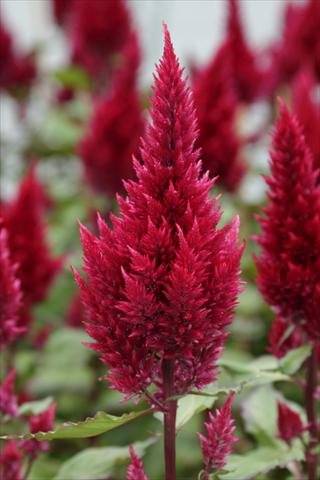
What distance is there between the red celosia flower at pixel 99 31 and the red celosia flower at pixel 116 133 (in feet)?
1.86

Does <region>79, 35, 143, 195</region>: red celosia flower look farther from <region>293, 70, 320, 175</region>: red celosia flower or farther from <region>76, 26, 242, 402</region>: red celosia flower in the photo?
<region>76, 26, 242, 402</region>: red celosia flower

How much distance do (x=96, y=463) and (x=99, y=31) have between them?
1983mm

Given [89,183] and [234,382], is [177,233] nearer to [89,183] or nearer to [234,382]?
[234,382]

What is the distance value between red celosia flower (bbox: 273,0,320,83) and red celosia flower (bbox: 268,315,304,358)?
5.21 feet

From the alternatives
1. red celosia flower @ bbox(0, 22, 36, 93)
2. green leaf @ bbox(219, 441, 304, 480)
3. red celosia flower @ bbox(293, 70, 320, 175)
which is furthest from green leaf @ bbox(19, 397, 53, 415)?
red celosia flower @ bbox(0, 22, 36, 93)

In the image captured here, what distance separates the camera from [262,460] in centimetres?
142

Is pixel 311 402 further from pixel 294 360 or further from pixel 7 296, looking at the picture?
pixel 7 296

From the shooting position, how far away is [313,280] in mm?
1221

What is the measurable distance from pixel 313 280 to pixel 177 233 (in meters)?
0.35

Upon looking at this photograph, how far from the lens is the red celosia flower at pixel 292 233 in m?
1.22

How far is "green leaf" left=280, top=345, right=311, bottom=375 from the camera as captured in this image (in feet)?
4.28

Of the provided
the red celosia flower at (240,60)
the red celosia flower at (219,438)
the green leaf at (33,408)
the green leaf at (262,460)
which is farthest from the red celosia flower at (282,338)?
the red celosia flower at (240,60)

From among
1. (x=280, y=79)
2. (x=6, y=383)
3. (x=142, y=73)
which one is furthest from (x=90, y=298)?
(x=280, y=79)

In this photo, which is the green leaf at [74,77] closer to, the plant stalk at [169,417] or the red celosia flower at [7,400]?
the red celosia flower at [7,400]
